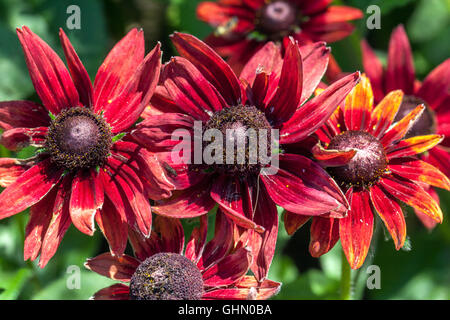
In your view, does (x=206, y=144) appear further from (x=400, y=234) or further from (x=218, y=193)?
(x=400, y=234)

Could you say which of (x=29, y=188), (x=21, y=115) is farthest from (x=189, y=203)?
(x=21, y=115)

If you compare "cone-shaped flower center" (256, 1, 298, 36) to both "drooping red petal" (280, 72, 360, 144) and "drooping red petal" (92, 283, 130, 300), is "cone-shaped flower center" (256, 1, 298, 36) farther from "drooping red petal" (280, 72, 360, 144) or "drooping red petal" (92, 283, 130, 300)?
"drooping red petal" (92, 283, 130, 300)

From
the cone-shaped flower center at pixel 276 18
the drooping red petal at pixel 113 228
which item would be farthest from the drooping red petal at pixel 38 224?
Answer: the cone-shaped flower center at pixel 276 18

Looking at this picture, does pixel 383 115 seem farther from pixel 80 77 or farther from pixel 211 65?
pixel 80 77

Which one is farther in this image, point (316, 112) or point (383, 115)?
point (383, 115)

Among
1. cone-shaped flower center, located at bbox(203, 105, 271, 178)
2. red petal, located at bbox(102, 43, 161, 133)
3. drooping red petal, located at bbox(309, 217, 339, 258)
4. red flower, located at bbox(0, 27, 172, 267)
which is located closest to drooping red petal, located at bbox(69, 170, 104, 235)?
red flower, located at bbox(0, 27, 172, 267)

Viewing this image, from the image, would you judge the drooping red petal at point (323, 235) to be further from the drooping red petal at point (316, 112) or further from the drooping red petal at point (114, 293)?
the drooping red petal at point (114, 293)
